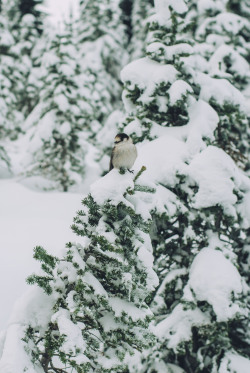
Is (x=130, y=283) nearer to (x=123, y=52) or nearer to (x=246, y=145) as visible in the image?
(x=246, y=145)

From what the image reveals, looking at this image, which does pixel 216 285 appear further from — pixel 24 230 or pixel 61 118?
pixel 61 118

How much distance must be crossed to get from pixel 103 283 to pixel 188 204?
9.48 ft

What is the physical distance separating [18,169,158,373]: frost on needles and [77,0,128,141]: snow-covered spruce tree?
22.2 m

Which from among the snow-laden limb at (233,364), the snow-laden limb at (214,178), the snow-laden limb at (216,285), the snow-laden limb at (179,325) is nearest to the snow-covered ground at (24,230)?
the snow-laden limb at (179,325)

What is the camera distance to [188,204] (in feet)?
22.8

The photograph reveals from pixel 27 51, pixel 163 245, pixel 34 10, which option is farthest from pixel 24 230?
pixel 34 10

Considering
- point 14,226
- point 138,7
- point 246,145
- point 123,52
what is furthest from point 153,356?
point 138,7

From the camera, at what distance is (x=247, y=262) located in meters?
7.30

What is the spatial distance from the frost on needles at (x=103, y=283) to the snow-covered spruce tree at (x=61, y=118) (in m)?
11.2

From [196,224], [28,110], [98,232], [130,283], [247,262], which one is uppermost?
[98,232]

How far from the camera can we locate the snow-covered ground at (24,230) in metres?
8.24

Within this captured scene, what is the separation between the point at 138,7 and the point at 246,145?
26.8 metres

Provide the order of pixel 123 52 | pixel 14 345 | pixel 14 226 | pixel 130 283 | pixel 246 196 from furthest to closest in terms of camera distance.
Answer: pixel 123 52 < pixel 14 226 < pixel 246 196 < pixel 130 283 < pixel 14 345

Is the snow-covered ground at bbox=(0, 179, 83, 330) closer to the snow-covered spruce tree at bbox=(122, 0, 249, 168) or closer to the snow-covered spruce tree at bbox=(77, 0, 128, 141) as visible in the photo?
the snow-covered spruce tree at bbox=(122, 0, 249, 168)
